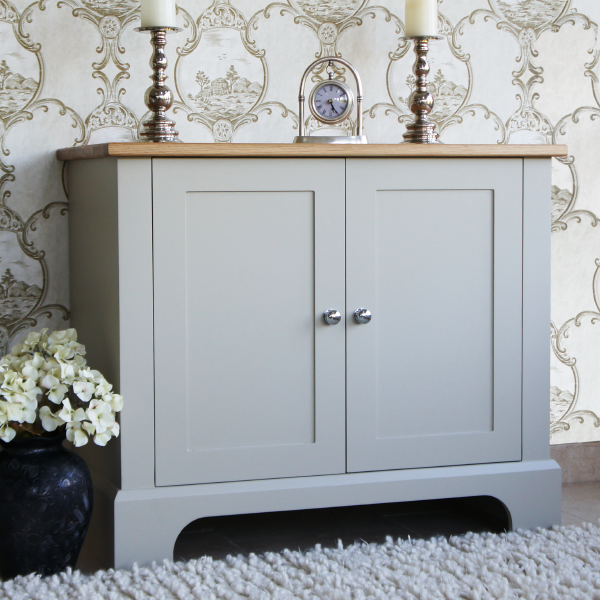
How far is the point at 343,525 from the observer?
1910 millimetres

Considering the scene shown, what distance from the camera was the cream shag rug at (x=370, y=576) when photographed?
1.46 metres

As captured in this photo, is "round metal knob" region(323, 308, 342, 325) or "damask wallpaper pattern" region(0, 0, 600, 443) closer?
"round metal knob" region(323, 308, 342, 325)

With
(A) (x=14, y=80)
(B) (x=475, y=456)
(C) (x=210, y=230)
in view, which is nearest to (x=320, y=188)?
(C) (x=210, y=230)

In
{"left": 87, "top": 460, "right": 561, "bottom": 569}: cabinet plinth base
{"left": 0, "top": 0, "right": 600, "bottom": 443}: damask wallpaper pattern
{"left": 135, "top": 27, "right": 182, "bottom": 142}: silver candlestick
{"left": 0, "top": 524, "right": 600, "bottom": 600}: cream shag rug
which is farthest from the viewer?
{"left": 0, "top": 0, "right": 600, "bottom": 443}: damask wallpaper pattern

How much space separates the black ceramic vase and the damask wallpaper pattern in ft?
1.59

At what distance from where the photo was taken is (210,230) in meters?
1.62

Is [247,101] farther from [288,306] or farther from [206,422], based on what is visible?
[206,422]

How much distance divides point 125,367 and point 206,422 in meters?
0.21

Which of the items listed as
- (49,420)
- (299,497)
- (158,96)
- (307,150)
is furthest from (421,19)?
(49,420)

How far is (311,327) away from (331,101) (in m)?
0.61

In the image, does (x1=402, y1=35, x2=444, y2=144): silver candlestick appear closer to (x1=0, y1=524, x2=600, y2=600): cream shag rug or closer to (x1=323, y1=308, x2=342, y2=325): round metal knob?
(x1=323, y1=308, x2=342, y2=325): round metal knob

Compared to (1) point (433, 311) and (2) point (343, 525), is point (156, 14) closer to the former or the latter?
(1) point (433, 311)

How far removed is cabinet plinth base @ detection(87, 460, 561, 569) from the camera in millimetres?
1604

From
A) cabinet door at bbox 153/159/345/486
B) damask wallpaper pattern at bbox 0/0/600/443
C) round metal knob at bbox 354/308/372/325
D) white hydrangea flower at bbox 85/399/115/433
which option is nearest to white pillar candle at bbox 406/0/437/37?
damask wallpaper pattern at bbox 0/0/600/443
